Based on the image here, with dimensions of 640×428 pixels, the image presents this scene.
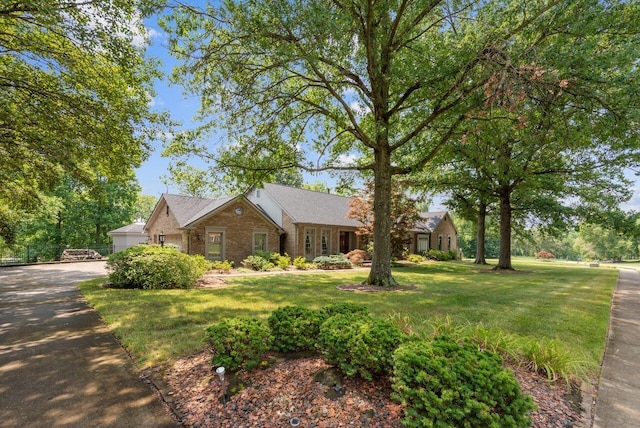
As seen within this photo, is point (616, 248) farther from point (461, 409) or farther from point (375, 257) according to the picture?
point (461, 409)

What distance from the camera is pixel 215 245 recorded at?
19125mm

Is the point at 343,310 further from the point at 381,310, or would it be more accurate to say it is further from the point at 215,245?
the point at 215,245

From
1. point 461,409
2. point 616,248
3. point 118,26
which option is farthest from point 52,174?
point 616,248

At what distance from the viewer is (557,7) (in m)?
7.62

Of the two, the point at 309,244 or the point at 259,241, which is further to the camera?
the point at 309,244

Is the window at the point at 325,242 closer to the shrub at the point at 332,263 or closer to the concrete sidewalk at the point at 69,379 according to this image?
the shrub at the point at 332,263

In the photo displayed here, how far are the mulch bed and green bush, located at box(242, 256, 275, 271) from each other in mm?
14199

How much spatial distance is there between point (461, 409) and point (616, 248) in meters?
72.6

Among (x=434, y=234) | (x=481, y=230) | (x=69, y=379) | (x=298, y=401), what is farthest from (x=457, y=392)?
(x=434, y=234)

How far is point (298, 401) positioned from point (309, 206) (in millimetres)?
22008

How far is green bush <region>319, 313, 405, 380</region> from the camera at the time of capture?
3.07 meters

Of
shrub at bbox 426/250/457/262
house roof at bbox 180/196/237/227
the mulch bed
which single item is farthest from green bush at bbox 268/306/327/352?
shrub at bbox 426/250/457/262

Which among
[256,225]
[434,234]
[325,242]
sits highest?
[256,225]

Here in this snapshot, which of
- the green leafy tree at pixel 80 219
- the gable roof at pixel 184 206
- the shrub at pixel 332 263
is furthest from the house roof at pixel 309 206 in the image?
the green leafy tree at pixel 80 219
